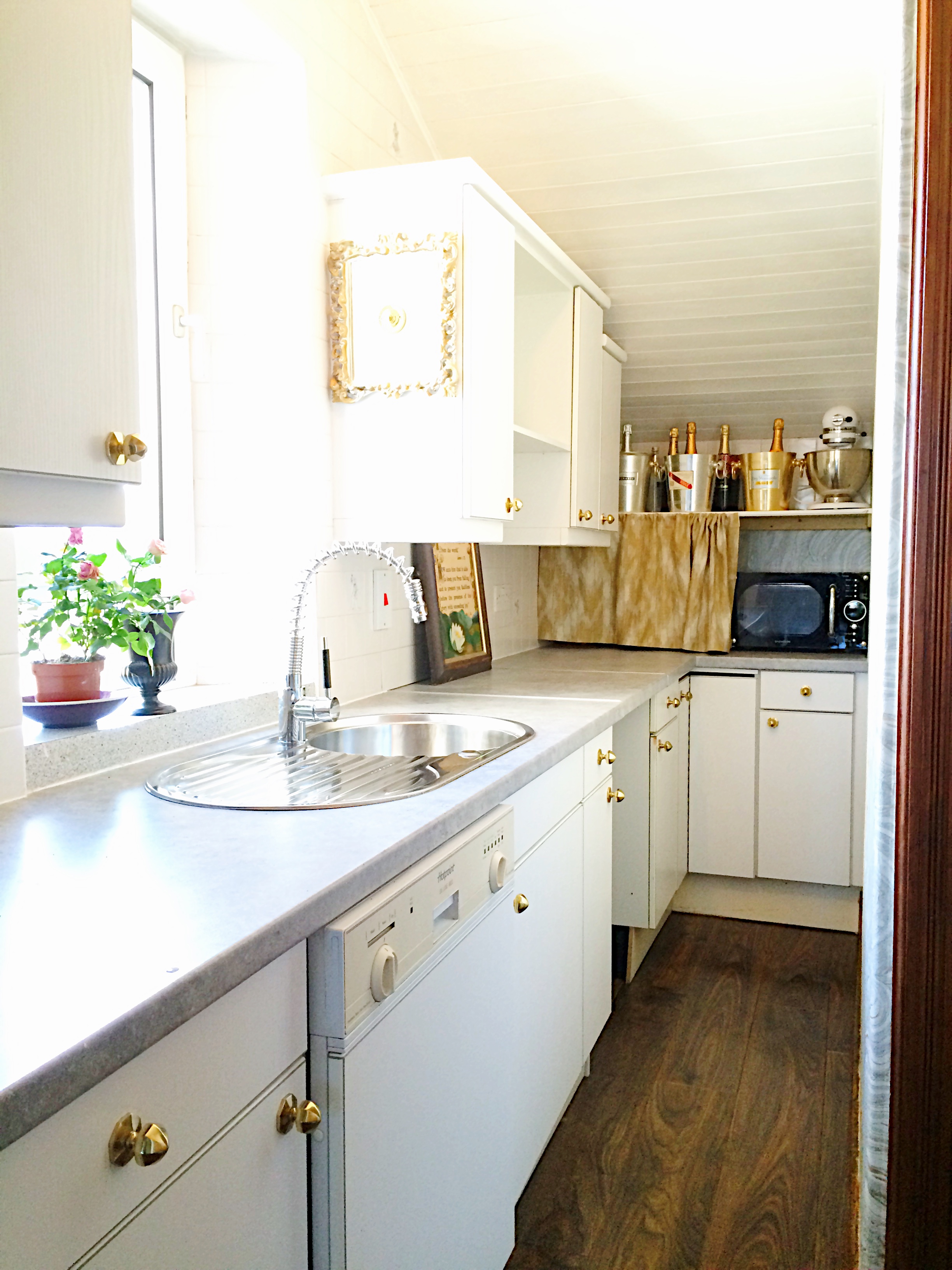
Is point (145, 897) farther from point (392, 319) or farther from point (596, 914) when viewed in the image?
point (596, 914)

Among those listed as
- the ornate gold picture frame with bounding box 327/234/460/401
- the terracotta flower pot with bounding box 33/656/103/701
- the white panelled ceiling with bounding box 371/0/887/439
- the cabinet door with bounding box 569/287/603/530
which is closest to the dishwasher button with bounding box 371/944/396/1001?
the terracotta flower pot with bounding box 33/656/103/701

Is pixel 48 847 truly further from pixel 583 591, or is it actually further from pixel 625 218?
pixel 583 591

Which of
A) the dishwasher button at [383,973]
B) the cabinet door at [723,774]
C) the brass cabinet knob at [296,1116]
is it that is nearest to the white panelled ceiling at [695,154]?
the cabinet door at [723,774]

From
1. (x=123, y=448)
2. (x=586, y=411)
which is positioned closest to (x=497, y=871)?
(x=123, y=448)

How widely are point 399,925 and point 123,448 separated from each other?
654mm

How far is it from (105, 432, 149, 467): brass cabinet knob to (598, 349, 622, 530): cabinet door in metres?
2.37

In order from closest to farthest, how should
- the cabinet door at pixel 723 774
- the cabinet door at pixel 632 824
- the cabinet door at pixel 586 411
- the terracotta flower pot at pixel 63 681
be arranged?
the terracotta flower pot at pixel 63 681
the cabinet door at pixel 632 824
the cabinet door at pixel 586 411
the cabinet door at pixel 723 774

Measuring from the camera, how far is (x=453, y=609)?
117 inches

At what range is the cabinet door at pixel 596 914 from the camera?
7.73ft

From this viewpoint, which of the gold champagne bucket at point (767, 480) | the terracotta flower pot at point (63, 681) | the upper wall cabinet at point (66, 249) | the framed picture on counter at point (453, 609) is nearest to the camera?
the upper wall cabinet at point (66, 249)

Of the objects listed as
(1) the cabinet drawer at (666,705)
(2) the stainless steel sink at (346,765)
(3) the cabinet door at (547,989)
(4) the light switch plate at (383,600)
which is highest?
(4) the light switch plate at (383,600)

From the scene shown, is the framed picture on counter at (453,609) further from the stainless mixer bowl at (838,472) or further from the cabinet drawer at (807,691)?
the stainless mixer bowl at (838,472)

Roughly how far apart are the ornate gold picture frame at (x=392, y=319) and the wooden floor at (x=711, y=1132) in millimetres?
1637

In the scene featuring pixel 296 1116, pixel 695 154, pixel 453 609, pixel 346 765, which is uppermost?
pixel 695 154
